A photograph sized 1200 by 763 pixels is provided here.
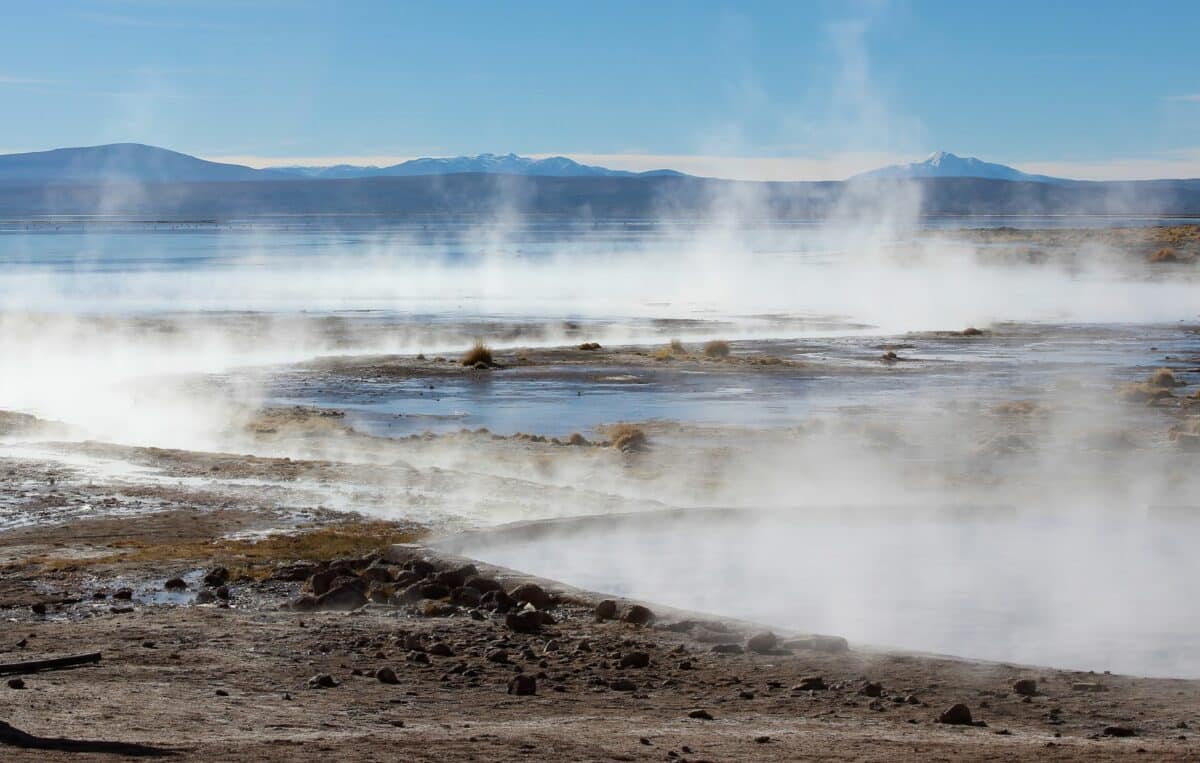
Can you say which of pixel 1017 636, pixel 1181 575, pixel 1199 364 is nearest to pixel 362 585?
pixel 1017 636

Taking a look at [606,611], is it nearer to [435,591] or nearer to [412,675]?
[435,591]

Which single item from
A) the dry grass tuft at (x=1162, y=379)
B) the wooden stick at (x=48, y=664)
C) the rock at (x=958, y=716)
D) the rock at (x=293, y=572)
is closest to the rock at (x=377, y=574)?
the rock at (x=293, y=572)

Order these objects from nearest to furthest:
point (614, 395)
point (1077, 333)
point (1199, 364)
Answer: point (614, 395)
point (1199, 364)
point (1077, 333)

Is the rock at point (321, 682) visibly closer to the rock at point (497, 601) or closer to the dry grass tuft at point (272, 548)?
the rock at point (497, 601)

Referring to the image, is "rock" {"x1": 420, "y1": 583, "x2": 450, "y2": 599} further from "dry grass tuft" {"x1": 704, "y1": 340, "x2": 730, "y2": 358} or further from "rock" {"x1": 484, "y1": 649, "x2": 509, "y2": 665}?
"dry grass tuft" {"x1": 704, "y1": 340, "x2": 730, "y2": 358}

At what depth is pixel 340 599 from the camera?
9828 mm

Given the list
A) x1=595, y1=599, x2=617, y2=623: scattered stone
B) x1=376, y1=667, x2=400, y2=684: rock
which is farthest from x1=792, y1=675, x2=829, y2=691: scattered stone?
x1=376, y1=667, x2=400, y2=684: rock

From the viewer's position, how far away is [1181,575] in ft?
35.3

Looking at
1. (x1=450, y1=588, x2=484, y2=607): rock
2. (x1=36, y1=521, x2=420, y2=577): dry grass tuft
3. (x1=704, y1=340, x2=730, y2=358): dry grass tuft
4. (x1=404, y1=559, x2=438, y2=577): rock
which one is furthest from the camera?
(x1=704, y1=340, x2=730, y2=358): dry grass tuft

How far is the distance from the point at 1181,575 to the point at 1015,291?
46403 millimetres

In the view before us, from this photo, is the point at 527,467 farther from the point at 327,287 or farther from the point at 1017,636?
the point at 327,287

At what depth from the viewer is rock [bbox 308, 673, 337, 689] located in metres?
7.62

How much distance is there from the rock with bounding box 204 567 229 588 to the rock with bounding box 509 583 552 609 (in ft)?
7.89

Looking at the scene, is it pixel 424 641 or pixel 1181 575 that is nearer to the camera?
pixel 424 641
